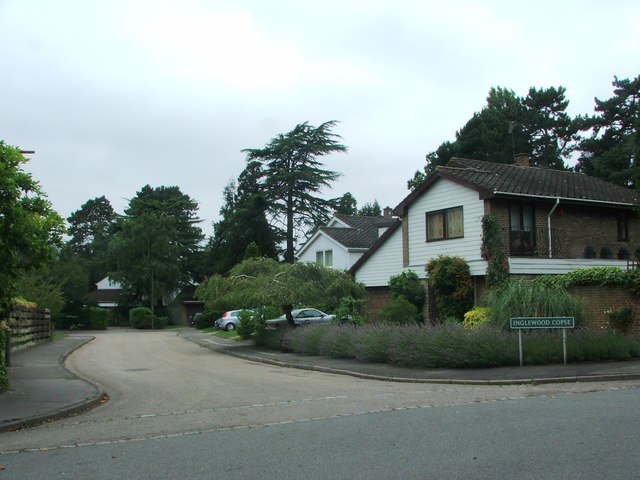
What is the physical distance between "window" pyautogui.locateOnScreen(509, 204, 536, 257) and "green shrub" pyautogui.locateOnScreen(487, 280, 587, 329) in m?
5.61

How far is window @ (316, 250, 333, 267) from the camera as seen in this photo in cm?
4506

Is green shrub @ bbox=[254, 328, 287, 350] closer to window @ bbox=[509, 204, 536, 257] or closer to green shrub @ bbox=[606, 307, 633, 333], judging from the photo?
window @ bbox=[509, 204, 536, 257]

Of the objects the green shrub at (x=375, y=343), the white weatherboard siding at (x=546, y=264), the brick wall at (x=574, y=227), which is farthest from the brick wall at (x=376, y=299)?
the green shrub at (x=375, y=343)

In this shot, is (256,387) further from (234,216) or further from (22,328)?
(234,216)

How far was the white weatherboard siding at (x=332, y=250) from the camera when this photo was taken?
1700 inches

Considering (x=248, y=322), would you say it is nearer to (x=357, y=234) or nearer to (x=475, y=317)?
(x=475, y=317)

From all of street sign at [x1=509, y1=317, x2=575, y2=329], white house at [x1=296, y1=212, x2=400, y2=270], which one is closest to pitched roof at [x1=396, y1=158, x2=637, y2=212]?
street sign at [x1=509, y1=317, x2=575, y2=329]

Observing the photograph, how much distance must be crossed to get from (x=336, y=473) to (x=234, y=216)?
50661 mm

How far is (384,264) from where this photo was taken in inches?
1222

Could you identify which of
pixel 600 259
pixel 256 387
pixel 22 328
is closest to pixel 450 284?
pixel 600 259

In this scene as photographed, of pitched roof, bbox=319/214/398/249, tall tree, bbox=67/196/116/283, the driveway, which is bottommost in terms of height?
the driveway

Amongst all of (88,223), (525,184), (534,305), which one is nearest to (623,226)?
(525,184)

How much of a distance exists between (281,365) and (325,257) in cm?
2401

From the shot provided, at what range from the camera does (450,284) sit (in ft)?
85.0
